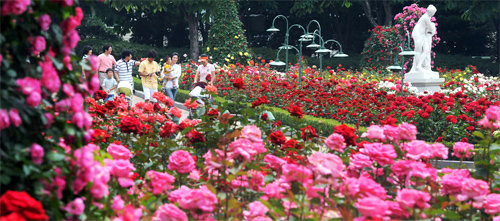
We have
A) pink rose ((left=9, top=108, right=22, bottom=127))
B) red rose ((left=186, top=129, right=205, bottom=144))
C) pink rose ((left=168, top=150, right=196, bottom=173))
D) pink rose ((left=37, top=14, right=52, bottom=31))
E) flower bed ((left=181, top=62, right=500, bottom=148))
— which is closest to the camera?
pink rose ((left=9, top=108, right=22, bottom=127))

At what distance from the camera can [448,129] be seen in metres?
9.15

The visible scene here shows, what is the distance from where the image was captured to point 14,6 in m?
1.99

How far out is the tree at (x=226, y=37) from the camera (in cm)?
2456

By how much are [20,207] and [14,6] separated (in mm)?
629

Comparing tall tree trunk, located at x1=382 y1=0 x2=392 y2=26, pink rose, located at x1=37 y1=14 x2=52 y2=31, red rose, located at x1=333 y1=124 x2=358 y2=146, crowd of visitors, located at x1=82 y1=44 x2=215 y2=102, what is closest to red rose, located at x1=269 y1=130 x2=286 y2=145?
red rose, located at x1=333 y1=124 x2=358 y2=146

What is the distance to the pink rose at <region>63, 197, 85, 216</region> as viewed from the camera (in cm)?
212

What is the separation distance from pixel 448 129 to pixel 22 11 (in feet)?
26.3

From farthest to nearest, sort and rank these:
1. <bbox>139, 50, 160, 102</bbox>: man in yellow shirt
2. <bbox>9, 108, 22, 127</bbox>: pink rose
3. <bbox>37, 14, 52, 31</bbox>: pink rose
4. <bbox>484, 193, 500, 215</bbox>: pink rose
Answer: <bbox>139, 50, 160, 102</bbox>: man in yellow shirt → <bbox>484, 193, 500, 215</bbox>: pink rose → <bbox>37, 14, 52, 31</bbox>: pink rose → <bbox>9, 108, 22, 127</bbox>: pink rose

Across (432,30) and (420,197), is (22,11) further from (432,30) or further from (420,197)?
(432,30)

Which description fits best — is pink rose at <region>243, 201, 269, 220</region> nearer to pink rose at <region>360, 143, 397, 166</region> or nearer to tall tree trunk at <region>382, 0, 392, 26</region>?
pink rose at <region>360, 143, 397, 166</region>

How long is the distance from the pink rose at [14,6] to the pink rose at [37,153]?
438 millimetres

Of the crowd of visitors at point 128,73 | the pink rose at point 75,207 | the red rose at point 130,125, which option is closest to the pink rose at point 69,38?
the pink rose at point 75,207

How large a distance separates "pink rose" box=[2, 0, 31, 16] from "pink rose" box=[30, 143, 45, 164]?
0.44m

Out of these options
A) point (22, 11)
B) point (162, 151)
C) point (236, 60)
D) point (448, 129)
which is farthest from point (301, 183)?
point (236, 60)
